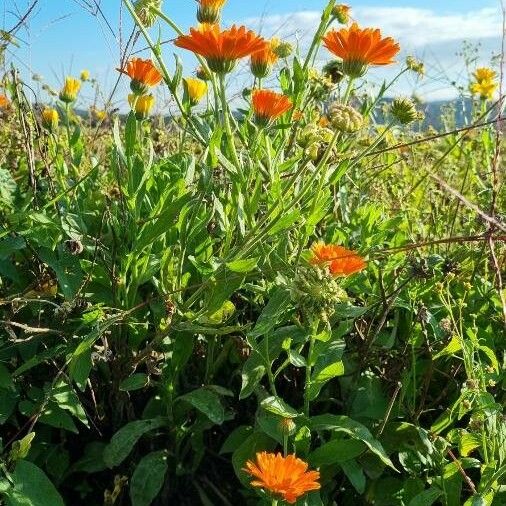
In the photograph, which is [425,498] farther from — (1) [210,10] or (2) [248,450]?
(1) [210,10]

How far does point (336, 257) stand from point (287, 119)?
52 cm

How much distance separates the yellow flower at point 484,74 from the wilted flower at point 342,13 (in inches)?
62.3

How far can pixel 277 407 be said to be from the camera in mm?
1446

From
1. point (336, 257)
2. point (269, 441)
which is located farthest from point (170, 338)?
point (336, 257)

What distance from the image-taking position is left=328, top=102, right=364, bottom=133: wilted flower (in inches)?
54.1

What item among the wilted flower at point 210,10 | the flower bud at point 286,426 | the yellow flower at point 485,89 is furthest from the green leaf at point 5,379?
the yellow flower at point 485,89

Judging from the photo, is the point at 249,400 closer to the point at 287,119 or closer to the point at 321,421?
the point at 321,421

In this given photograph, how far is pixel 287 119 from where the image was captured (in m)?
1.80

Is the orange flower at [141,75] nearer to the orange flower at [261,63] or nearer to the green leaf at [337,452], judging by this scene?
the orange flower at [261,63]

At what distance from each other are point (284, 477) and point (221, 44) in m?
0.74

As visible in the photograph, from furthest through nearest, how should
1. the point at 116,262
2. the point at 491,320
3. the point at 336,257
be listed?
the point at 491,320, the point at 116,262, the point at 336,257

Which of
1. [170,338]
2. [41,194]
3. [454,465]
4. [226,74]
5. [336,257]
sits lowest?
[454,465]

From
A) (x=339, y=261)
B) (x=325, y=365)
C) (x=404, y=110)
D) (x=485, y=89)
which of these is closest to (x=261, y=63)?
(x=404, y=110)

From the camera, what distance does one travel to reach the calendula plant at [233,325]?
4.80 feet
